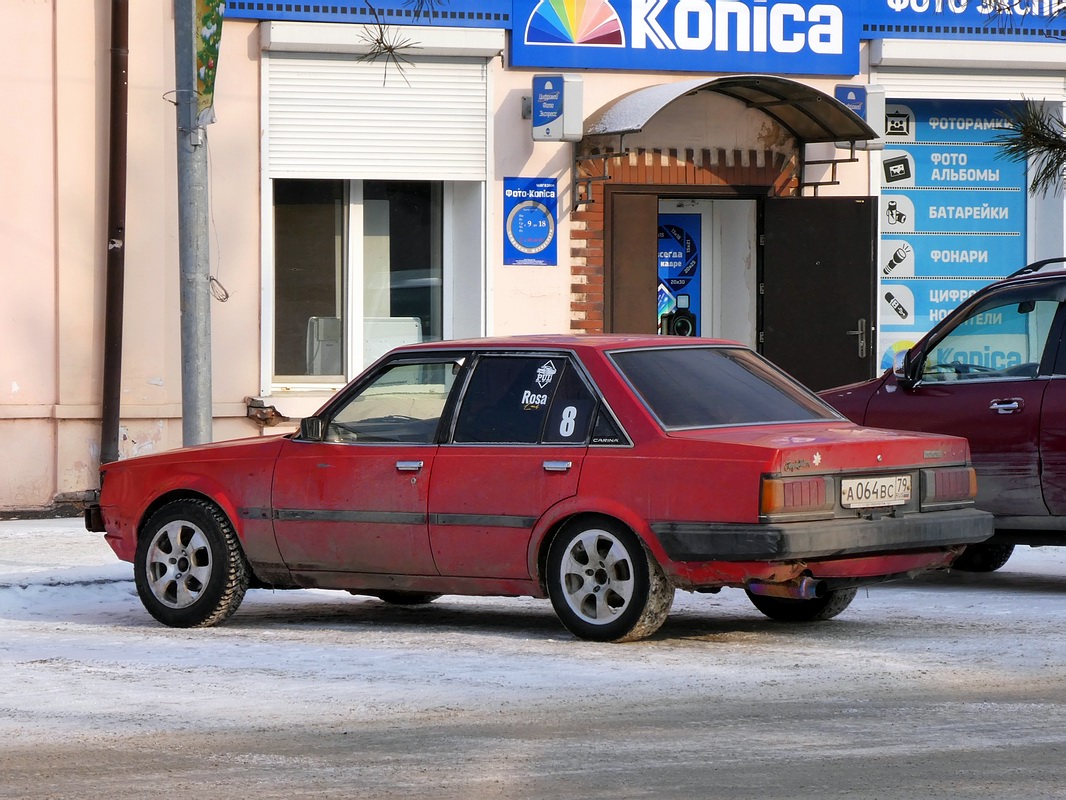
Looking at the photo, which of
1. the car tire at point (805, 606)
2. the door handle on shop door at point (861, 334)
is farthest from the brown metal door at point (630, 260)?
the car tire at point (805, 606)

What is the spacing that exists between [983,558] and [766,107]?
584 centimetres

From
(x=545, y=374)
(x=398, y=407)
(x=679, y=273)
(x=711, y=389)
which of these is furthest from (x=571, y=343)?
(x=679, y=273)

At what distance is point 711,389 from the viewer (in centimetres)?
860

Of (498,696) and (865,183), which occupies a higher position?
(865,183)

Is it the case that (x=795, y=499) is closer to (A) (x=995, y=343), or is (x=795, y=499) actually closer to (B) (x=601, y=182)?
(A) (x=995, y=343)

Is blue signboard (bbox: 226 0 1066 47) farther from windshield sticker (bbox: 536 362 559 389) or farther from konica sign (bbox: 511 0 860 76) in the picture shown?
windshield sticker (bbox: 536 362 559 389)

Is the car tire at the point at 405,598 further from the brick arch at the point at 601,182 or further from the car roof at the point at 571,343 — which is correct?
the brick arch at the point at 601,182

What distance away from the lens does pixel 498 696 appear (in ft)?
23.0

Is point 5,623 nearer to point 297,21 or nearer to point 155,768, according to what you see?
point 155,768

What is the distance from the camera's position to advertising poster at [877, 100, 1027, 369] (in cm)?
1692

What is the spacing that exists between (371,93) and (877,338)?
5.04 m

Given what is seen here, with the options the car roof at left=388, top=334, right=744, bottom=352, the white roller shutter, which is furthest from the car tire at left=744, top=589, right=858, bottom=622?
the white roller shutter

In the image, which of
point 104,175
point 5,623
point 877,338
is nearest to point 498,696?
point 5,623

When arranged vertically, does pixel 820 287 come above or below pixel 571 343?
above
